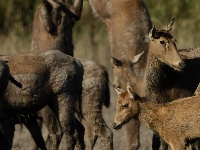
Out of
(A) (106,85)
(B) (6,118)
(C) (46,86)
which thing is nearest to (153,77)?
(A) (106,85)

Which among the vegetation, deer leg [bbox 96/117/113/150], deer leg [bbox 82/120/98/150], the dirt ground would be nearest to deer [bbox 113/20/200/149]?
deer leg [bbox 96/117/113/150]

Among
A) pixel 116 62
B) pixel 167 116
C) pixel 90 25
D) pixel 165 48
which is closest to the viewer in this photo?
pixel 167 116

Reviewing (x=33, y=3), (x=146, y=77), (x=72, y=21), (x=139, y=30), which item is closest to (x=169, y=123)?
(x=146, y=77)

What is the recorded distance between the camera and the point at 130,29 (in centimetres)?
1856

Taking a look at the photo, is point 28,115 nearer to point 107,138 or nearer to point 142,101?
point 107,138

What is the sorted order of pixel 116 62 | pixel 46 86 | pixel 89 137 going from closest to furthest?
1. pixel 46 86
2. pixel 116 62
3. pixel 89 137

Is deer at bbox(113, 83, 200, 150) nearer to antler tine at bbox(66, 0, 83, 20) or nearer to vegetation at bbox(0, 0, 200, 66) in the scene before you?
antler tine at bbox(66, 0, 83, 20)

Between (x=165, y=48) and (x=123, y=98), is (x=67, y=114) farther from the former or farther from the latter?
(x=165, y=48)

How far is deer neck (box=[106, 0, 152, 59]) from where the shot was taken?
18.5m

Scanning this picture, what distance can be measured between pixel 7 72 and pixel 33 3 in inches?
599

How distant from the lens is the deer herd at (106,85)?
16.5m

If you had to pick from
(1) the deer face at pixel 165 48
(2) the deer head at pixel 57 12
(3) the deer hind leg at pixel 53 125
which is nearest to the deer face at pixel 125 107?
(1) the deer face at pixel 165 48

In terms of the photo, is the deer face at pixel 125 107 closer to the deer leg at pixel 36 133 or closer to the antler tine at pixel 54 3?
the deer leg at pixel 36 133

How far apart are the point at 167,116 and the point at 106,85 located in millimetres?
2659
